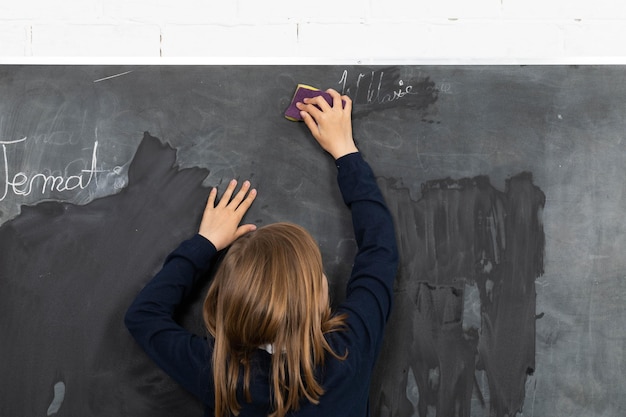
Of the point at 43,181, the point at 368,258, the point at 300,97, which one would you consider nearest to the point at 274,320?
the point at 368,258

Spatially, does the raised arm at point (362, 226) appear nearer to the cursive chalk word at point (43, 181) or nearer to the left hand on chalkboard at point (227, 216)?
the left hand on chalkboard at point (227, 216)

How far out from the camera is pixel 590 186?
1234mm

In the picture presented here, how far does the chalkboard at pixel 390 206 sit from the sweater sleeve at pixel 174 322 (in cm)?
7

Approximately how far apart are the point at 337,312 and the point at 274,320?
0.16 meters

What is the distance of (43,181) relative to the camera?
1.26 metres

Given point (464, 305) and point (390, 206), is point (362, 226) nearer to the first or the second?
point (390, 206)

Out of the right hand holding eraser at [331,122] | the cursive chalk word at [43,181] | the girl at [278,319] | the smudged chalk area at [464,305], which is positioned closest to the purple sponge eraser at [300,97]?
the right hand holding eraser at [331,122]

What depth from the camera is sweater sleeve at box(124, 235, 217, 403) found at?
106 cm

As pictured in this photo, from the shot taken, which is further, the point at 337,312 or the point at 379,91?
the point at 379,91

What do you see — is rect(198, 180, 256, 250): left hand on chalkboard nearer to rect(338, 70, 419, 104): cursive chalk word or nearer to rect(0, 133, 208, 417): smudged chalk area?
rect(0, 133, 208, 417): smudged chalk area
